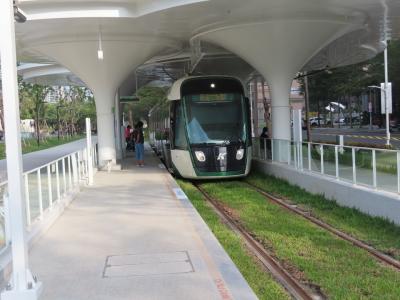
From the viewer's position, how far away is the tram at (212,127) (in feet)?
54.9

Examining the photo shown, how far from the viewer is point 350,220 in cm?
1043

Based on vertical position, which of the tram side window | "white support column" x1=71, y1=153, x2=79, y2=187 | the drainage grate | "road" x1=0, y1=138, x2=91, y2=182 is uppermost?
the tram side window

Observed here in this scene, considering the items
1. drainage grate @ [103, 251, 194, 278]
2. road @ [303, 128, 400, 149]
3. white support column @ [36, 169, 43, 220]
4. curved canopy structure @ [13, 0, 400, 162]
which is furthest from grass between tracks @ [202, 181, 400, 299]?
road @ [303, 128, 400, 149]

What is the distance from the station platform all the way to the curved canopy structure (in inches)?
231

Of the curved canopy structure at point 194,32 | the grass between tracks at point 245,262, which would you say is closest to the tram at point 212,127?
the curved canopy structure at point 194,32

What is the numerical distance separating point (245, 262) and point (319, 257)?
1.05 m

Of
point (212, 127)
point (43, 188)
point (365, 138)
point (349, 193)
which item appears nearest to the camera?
point (43, 188)

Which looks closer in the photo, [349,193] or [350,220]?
[350,220]

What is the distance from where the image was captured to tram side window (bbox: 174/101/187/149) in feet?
55.8

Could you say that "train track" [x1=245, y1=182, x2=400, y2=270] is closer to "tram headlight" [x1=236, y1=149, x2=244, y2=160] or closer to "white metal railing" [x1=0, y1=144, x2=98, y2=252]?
"tram headlight" [x1=236, y1=149, x2=244, y2=160]

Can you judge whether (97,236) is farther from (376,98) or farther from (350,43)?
(376,98)

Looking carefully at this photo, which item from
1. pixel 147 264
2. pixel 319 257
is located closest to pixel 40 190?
pixel 147 264

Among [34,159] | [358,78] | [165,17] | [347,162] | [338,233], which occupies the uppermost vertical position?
[358,78]

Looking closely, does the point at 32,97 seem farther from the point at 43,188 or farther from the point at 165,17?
the point at 43,188
